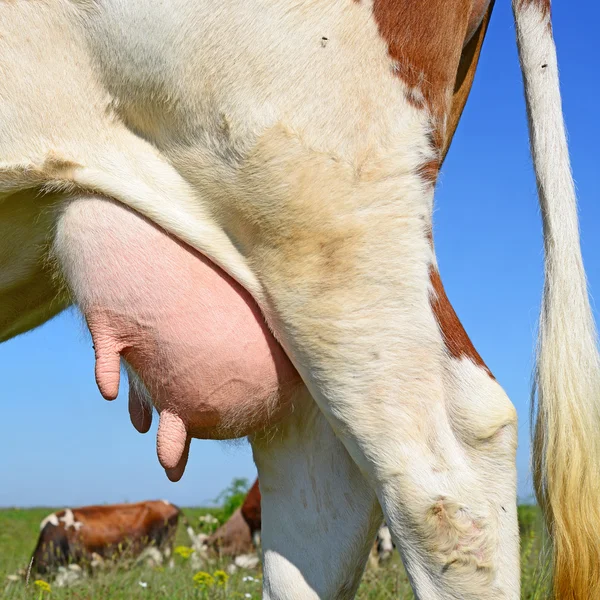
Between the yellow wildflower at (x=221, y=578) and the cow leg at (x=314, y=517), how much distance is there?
1.36m

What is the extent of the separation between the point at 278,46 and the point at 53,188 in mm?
724

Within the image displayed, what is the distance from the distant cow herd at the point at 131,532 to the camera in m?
7.98

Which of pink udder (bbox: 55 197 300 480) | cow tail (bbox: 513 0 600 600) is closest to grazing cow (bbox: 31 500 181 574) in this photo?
pink udder (bbox: 55 197 300 480)

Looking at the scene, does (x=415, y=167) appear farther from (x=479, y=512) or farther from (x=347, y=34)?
(x=479, y=512)

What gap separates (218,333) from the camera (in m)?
2.21

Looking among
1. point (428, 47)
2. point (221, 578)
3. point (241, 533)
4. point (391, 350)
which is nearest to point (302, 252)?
point (391, 350)

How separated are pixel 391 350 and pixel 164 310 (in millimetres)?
621

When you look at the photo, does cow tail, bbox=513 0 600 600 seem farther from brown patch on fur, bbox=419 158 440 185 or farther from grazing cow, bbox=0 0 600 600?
brown patch on fur, bbox=419 158 440 185

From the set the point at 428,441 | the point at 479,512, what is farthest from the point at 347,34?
the point at 479,512

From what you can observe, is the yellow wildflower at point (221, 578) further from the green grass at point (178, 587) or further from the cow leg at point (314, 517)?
the cow leg at point (314, 517)

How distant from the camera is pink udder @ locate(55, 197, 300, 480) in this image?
7.25 feet

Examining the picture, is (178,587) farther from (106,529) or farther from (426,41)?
(106,529)

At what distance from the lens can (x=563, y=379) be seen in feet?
7.64

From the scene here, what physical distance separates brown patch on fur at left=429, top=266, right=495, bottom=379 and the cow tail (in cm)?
26
